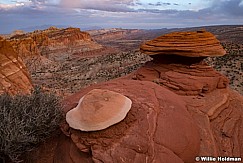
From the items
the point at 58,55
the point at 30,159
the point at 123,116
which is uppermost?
the point at 123,116

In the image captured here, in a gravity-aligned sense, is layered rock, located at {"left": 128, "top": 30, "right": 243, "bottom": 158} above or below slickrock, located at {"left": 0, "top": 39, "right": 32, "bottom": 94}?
above

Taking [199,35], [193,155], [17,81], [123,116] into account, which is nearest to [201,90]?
[199,35]

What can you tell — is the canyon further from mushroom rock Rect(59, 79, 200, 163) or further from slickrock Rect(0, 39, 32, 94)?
slickrock Rect(0, 39, 32, 94)

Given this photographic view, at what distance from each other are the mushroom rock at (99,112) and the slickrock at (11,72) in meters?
8.62

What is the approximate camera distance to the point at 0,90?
1120cm

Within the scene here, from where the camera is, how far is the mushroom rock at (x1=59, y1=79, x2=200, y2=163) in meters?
4.00

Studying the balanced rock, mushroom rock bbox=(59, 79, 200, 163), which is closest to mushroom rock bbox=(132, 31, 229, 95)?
the balanced rock

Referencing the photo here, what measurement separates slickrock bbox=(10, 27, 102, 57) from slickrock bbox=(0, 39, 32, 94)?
111ft

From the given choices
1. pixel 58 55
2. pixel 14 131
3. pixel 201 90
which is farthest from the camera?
pixel 58 55

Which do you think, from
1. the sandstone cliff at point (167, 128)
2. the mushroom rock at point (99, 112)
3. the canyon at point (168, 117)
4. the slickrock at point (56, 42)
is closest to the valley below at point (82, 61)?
the slickrock at point (56, 42)

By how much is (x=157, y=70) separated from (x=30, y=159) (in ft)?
15.6

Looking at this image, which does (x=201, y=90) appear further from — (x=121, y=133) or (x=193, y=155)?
(x=121, y=133)

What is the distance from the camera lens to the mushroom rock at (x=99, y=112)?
→ 13.3 ft

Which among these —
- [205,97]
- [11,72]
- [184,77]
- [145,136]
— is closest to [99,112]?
[145,136]
